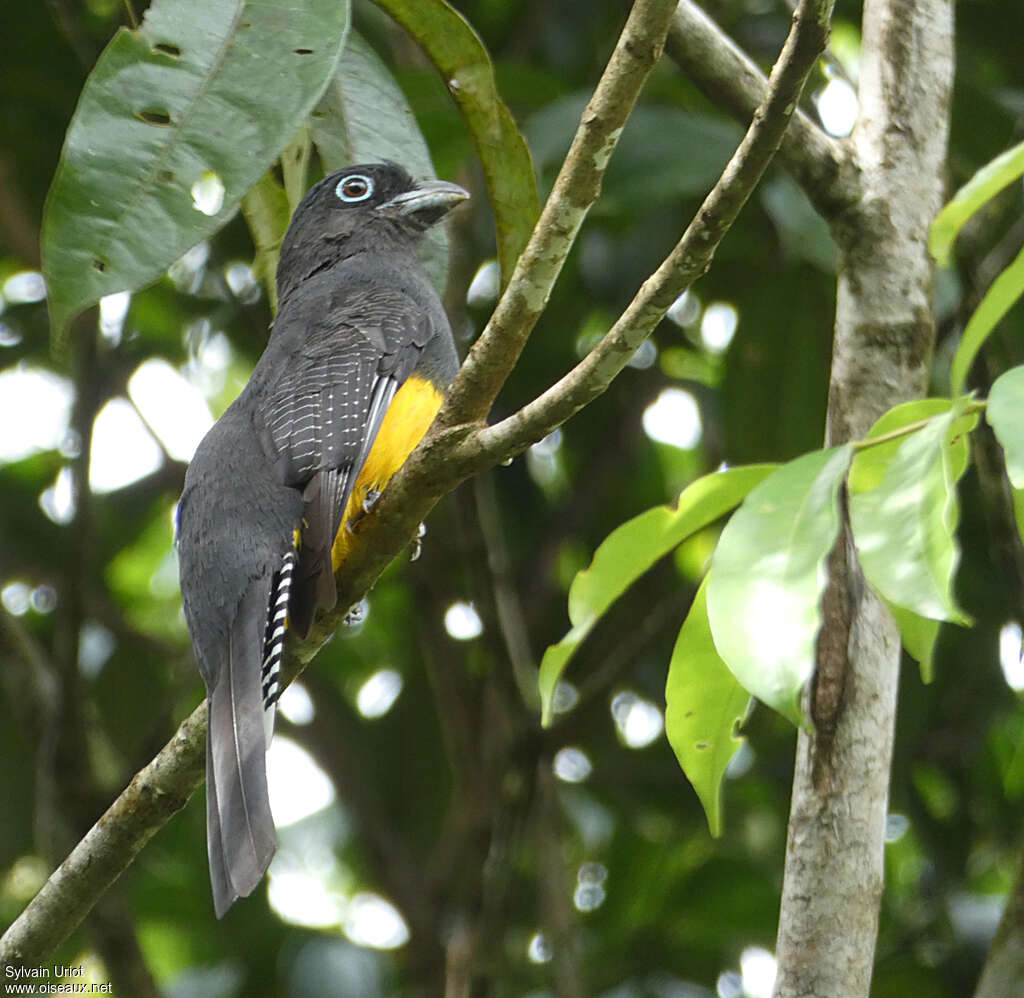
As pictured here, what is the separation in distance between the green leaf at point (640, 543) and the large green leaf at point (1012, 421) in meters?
0.48

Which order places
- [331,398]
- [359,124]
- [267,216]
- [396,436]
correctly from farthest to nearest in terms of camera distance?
[396,436] < [331,398] < [267,216] < [359,124]

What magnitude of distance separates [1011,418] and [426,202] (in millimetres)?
3034

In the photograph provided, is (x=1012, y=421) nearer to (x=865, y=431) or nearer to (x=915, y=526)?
(x=915, y=526)

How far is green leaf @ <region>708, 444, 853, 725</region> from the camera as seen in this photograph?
5.75 feet

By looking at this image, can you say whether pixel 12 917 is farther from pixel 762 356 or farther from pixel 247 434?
pixel 762 356

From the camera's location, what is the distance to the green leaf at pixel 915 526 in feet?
5.76

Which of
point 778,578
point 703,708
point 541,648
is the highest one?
point 778,578

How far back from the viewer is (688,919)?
16.9ft

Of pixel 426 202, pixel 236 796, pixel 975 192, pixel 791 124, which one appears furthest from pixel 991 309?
pixel 426 202

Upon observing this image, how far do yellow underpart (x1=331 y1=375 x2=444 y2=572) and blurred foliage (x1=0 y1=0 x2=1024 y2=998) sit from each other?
788mm

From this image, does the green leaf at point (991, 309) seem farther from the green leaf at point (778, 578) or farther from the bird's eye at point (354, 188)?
the bird's eye at point (354, 188)

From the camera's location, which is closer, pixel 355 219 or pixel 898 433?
pixel 898 433

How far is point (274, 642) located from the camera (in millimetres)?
3188

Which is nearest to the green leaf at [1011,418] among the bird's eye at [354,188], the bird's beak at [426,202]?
the bird's beak at [426,202]
